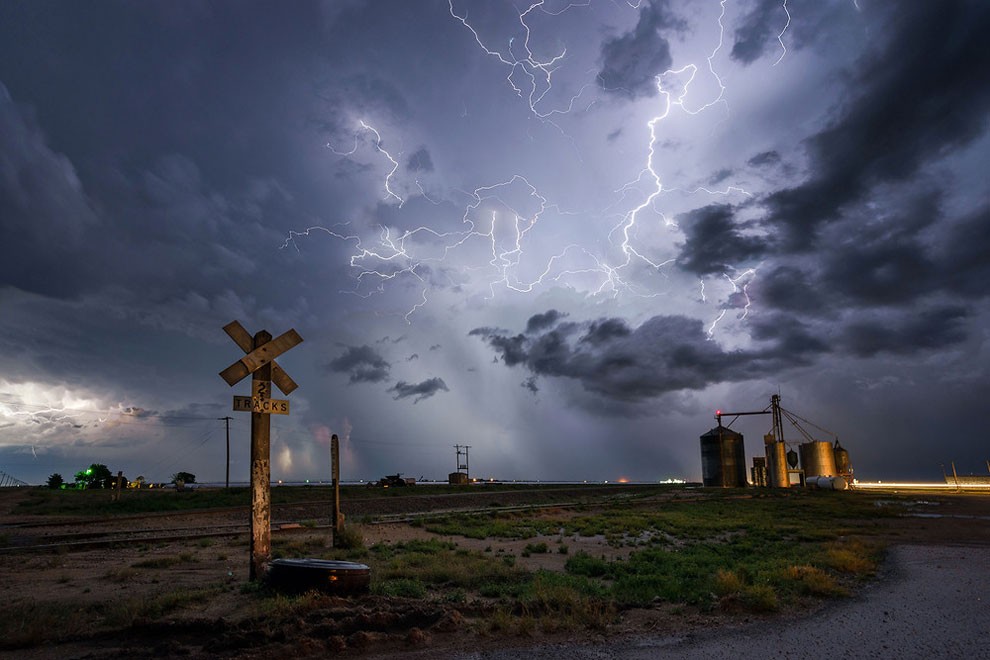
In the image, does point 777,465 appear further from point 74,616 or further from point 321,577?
point 74,616

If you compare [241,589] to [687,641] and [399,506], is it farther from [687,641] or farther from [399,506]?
[399,506]

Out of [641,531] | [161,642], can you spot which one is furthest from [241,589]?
[641,531]

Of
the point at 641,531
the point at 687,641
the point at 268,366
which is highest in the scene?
the point at 268,366

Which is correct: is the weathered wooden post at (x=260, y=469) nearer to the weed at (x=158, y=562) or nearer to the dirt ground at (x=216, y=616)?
the dirt ground at (x=216, y=616)

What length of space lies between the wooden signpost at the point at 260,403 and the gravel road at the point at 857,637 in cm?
542

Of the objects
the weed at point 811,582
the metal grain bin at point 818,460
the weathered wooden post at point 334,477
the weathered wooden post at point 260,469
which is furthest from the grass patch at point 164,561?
the metal grain bin at point 818,460

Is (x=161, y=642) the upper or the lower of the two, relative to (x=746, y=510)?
upper

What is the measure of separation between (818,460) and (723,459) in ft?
41.1

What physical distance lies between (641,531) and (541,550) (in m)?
8.55

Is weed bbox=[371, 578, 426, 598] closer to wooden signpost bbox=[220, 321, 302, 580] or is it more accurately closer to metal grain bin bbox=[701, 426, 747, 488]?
wooden signpost bbox=[220, 321, 302, 580]

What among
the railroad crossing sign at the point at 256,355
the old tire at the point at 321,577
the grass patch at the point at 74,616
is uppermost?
the railroad crossing sign at the point at 256,355

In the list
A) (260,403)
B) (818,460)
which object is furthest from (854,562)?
(818,460)

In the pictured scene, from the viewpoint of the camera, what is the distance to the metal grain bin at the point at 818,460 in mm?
75688

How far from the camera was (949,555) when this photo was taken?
54.3 feet
